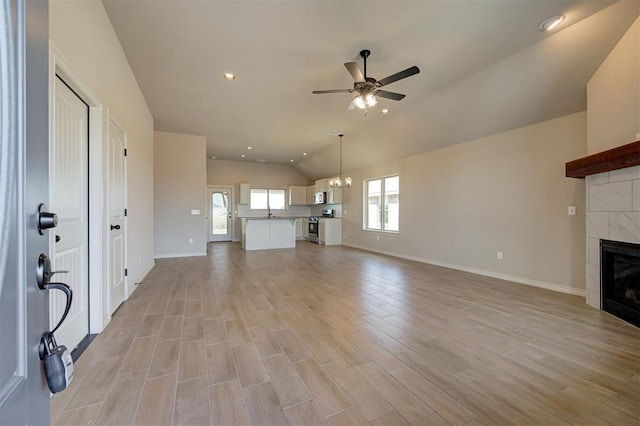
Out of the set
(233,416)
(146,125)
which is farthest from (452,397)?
(146,125)

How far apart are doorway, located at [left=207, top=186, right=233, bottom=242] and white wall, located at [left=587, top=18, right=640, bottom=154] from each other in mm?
9127

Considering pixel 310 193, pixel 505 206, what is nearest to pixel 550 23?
pixel 505 206

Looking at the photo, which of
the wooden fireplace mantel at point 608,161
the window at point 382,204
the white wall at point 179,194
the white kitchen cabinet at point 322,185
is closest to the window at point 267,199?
the white kitchen cabinet at point 322,185

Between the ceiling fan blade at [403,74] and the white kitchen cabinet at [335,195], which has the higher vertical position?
the ceiling fan blade at [403,74]

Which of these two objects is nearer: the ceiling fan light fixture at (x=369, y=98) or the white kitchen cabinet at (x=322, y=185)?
the ceiling fan light fixture at (x=369, y=98)

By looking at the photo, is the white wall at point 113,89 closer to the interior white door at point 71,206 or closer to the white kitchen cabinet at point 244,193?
the interior white door at point 71,206

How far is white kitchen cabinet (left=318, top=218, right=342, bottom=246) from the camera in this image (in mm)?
8820

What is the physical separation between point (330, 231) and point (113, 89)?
269 inches

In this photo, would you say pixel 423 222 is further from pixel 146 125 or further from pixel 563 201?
pixel 146 125

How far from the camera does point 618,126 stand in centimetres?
281

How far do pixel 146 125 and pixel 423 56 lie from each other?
4.51 metres

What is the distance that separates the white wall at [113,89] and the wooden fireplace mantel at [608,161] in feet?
15.6

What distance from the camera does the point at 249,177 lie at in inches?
389

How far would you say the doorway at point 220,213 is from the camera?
9406 millimetres
